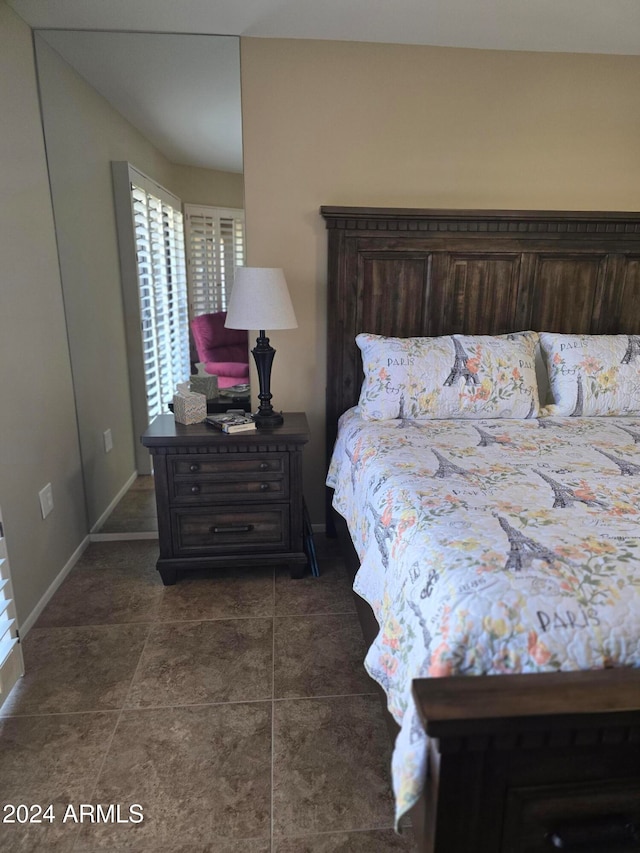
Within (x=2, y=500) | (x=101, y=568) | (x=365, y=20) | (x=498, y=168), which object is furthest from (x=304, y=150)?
(x=101, y=568)

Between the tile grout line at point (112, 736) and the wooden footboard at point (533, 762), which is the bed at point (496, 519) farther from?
the tile grout line at point (112, 736)

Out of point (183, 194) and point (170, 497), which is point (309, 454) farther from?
point (183, 194)

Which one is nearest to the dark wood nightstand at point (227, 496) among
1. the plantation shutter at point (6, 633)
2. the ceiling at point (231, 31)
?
the plantation shutter at point (6, 633)

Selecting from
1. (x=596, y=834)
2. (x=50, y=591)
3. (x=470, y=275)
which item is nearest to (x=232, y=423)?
(x=50, y=591)

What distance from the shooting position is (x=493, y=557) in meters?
1.22

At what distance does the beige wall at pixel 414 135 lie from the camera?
2471 mm

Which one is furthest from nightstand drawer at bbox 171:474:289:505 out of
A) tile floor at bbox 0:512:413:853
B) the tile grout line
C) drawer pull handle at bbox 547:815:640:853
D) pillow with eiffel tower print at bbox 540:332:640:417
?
drawer pull handle at bbox 547:815:640:853

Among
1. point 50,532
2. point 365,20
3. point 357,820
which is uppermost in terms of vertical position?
point 365,20

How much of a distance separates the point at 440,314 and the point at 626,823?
2094mm

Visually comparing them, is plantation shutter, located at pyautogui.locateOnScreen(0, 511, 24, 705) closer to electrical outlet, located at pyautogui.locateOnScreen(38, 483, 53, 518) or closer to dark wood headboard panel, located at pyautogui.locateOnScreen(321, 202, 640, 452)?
electrical outlet, located at pyautogui.locateOnScreen(38, 483, 53, 518)

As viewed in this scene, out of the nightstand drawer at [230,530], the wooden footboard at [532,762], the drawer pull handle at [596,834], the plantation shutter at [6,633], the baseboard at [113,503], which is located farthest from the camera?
the baseboard at [113,503]

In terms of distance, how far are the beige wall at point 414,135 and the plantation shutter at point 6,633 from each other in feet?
5.10

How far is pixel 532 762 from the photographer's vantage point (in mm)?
1041

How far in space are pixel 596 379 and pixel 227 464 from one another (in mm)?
1663
